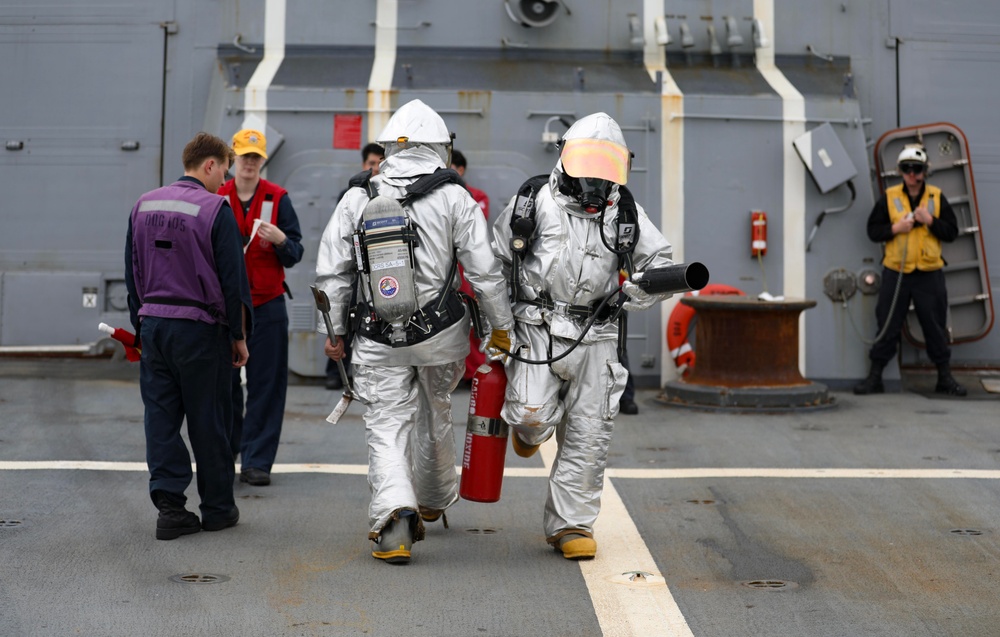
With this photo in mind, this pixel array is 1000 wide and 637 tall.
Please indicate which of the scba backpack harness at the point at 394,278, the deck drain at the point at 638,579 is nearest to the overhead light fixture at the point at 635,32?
the scba backpack harness at the point at 394,278

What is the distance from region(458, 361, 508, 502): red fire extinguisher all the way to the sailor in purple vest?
1113 mm

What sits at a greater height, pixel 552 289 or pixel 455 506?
pixel 552 289

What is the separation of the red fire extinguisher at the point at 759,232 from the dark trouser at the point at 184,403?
5.35 m

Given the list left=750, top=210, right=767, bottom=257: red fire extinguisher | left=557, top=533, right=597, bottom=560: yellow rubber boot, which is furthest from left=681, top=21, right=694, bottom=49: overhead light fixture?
left=557, top=533, right=597, bottom=560: yellow rubber boot

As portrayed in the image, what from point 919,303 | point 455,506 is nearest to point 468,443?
point 455,506

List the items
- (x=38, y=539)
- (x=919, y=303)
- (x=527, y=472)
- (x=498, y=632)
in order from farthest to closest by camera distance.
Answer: (x=919, y=303) → (x=527, y=472) → (x=38, y=539) → (x=498, y=632)

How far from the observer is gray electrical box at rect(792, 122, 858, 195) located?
921cm

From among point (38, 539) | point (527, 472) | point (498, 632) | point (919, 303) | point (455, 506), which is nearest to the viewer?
point (498, 632)

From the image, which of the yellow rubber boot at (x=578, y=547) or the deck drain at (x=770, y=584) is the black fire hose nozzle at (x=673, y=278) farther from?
the deck drain at (x=770, y=584)

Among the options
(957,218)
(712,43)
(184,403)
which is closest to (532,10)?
(712,43)

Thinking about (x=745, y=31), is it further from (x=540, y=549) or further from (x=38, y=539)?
(x=38, y=539)

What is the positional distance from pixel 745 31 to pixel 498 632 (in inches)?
281

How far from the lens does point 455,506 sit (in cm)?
577

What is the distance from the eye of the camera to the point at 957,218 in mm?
9680
